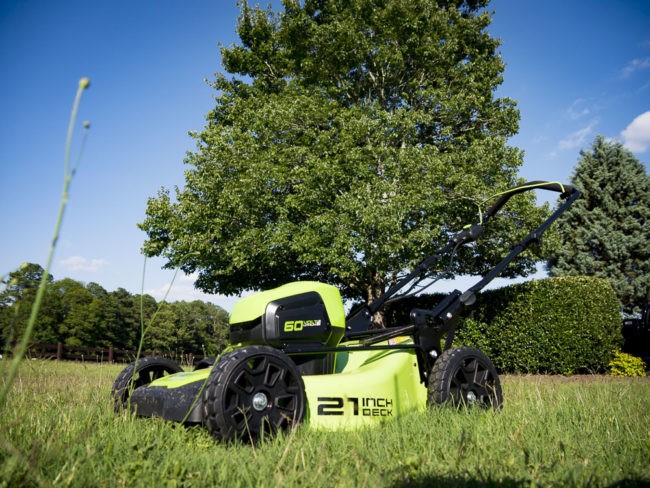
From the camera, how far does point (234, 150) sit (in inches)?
540

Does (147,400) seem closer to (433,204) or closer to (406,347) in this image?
(406,347)

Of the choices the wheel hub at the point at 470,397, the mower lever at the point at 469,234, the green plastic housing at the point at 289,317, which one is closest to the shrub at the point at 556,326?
the mower lever at the point at 469,234

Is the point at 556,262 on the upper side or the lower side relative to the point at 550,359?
upper

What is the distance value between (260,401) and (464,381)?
1910 millimetres

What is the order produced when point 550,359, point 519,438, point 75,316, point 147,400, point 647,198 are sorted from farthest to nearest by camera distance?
1. point 75,316
2. point 647,198
3. point 550,359
4. point 147,400
5. point 519,438

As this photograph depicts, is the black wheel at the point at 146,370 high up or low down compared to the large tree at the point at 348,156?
down

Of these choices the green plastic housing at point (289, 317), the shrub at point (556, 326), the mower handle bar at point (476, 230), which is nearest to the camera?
the green plastic housing at point (289, 317)

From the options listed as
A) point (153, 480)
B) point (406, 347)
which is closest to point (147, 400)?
point (153, 480)

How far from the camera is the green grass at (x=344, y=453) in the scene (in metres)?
2.15

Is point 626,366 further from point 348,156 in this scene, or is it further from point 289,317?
point 289,317

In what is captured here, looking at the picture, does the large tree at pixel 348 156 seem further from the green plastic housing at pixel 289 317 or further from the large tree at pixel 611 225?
the large tree at pixel 611 225

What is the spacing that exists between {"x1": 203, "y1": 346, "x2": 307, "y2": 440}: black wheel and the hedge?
994cm

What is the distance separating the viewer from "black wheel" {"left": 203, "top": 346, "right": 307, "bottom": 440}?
2730 mm

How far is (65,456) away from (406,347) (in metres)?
2.56
